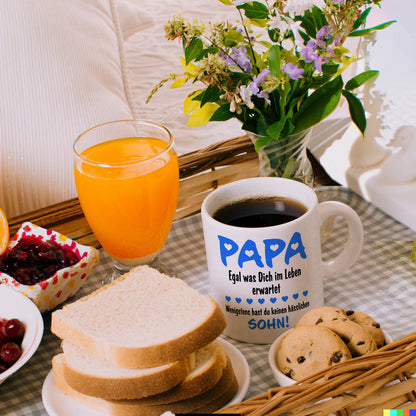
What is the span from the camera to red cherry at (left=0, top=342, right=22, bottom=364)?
708mm

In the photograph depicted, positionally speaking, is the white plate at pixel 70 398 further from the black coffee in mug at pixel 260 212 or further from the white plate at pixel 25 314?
the black coffee in mug at pixel 260 212

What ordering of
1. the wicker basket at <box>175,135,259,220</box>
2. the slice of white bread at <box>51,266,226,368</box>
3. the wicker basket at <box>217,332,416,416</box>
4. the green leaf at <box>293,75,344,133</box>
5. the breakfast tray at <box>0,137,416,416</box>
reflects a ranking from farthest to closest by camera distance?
the wicker basket at <box>175,135,259,220</box>, the green leaf at <box>293,75,344,133</box>, the breakfast tray at <box>0,137,416,416</box>, the slice of white bread at <box>51,266,226,368</box>, the wicker basket at <box>217,332,416,416</box>

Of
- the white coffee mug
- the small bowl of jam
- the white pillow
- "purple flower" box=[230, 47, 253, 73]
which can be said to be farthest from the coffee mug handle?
the white pillow

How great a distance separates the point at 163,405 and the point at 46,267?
0.99ft

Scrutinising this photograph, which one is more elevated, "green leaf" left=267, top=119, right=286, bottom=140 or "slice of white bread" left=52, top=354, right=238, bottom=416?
"green leaf" left=267, top=119, right=286, bottom=140

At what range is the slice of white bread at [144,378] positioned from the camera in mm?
631

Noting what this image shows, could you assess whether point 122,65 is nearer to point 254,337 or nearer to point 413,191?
point 413,191

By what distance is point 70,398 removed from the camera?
2.22 feet

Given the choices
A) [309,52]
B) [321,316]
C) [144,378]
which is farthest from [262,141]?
[144,378]

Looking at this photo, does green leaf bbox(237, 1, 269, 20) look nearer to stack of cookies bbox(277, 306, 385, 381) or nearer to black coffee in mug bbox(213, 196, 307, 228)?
black coffee in mug bbox(213, 196, 307, 228)

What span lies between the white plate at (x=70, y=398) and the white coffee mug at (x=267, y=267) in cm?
7

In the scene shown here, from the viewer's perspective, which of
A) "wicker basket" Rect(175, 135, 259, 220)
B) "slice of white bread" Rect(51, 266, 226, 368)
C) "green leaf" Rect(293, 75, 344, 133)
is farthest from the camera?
"wicker basket" Rect(175, 135, 259, 220)

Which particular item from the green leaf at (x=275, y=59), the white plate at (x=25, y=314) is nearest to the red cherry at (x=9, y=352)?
the white plate at (x=25, y=314)

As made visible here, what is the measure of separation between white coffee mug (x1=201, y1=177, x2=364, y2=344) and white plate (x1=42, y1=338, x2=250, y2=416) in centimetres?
7
